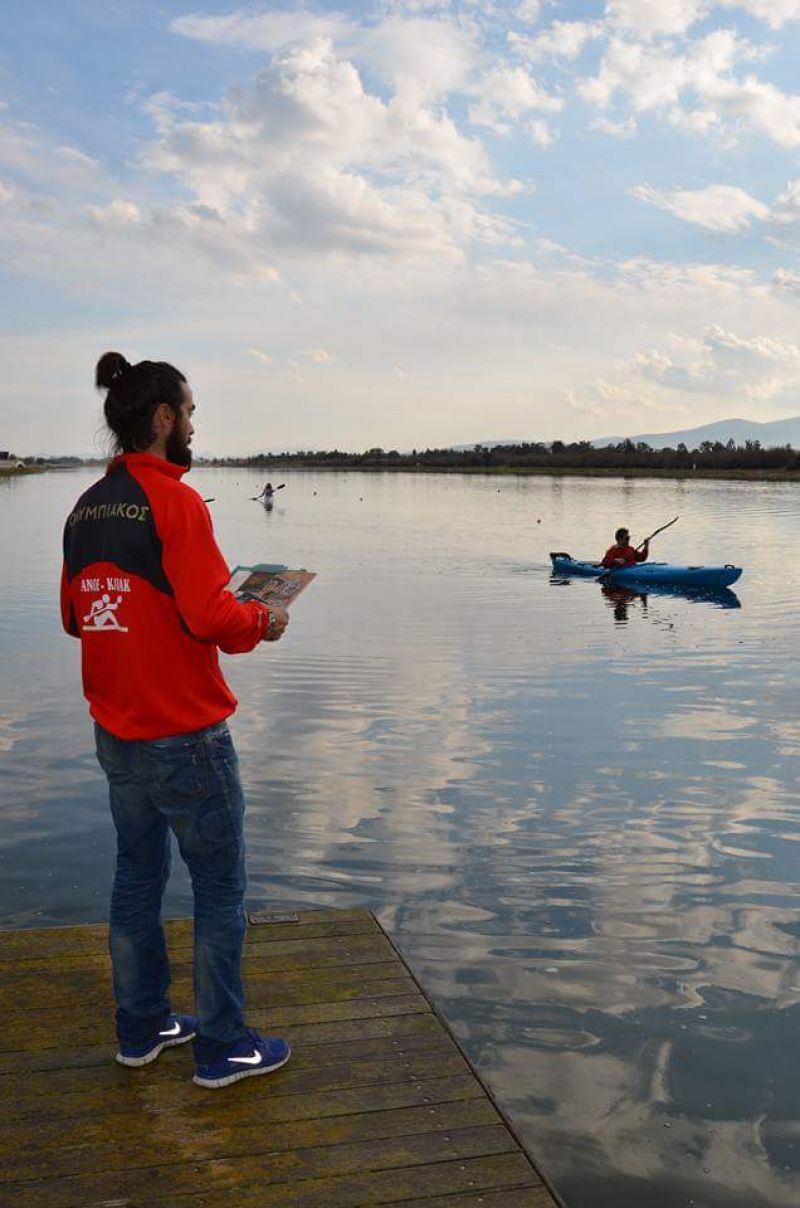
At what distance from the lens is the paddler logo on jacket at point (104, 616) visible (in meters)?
3.76

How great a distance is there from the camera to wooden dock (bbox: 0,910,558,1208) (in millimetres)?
3438

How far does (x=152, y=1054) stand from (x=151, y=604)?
1.92m

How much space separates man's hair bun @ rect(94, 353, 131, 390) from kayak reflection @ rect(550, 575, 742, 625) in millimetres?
19771

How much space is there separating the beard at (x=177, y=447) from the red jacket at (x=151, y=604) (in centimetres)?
6

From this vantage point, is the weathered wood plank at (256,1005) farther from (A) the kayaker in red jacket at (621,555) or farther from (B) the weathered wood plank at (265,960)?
(A) the kayaker in red jacket at (621,555)

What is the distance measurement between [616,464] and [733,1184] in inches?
6304

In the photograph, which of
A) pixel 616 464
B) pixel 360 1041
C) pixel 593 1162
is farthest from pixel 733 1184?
pixel 616 464

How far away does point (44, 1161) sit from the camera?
3.55 metres

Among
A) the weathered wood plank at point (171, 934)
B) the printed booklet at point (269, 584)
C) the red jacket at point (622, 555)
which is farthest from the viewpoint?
the red jacket at point (622, 555)

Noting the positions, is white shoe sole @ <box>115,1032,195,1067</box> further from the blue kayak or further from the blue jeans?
the blue kayak

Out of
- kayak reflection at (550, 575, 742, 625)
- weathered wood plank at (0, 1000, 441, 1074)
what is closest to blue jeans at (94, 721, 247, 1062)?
weathered wood plank at (0, 1000, 441, 1074)

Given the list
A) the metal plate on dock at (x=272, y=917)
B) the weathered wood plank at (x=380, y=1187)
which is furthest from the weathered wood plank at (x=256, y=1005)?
the weathered wood plank at (x=380, y=1187)

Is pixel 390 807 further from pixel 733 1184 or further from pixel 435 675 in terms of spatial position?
pixel 435 675

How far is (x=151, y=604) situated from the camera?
→ 3725mm
